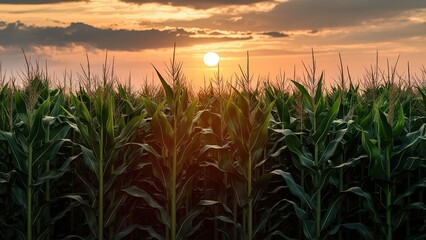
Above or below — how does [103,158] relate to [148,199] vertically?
above

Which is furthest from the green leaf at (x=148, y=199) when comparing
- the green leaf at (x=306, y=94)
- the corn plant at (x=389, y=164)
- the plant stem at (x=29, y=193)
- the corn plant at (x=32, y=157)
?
the corn plant at (x=389, y=164)

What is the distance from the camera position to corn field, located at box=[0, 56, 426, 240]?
281 inches

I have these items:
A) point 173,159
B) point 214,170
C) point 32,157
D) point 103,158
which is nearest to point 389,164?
point 214,170

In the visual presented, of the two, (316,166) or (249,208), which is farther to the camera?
(249,208)

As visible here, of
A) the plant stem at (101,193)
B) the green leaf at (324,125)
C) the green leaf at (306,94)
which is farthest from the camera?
the green leaf at (306,94)

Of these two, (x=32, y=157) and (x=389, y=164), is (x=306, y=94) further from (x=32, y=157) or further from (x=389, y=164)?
(x=32, y=157)

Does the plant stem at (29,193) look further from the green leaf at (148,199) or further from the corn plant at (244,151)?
the corn plant at (244,151)

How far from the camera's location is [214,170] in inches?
311

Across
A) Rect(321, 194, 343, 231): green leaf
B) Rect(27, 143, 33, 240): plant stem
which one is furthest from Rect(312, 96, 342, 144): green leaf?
Rect(27, 143, 33, 240): plant stem

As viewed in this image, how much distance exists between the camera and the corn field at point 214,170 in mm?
7129

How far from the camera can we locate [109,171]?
7.19m

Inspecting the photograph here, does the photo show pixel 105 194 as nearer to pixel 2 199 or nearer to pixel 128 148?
pixel 128 148

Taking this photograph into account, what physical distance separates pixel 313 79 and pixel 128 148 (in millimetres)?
2481

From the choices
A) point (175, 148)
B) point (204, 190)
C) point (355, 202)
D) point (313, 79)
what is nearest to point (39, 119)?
point (175, 148)
